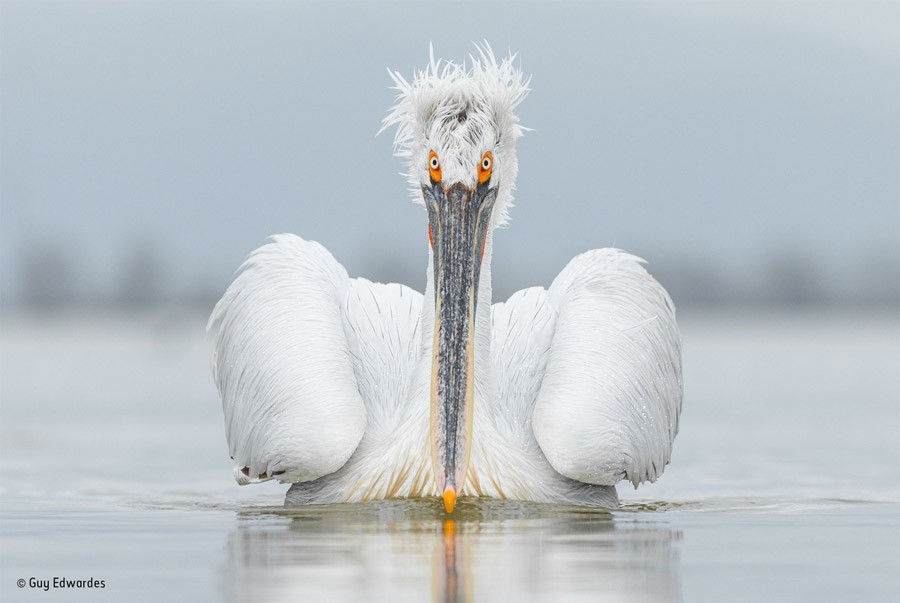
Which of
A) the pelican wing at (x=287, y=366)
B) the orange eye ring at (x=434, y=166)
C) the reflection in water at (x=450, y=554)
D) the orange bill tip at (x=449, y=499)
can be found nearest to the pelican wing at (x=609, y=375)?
the reflection in water at (x=450, y=554)

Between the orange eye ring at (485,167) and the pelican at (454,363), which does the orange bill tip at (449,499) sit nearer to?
the pelican at (454,363)

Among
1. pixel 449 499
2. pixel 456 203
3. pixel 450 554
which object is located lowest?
pixel 450 554

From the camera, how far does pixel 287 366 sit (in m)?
8.15

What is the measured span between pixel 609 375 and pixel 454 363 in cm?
86

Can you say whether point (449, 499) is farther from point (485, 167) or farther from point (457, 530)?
point (485, 167)

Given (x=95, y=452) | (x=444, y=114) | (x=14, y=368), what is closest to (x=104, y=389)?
(x=14, y=368)

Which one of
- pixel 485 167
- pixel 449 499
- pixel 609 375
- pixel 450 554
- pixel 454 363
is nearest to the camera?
pixel 450 554

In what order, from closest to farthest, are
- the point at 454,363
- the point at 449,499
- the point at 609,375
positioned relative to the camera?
the point at 449,499 → the point at 454,363 → the point at 609,375

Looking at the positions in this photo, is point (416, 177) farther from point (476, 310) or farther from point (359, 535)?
point (359, 535)

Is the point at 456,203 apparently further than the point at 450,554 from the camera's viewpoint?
Yes

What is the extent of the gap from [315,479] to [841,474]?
3625 millimetres

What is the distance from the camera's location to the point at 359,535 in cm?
690

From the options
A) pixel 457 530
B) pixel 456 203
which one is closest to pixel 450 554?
pixel 457 530

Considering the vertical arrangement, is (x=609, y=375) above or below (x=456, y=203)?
below
